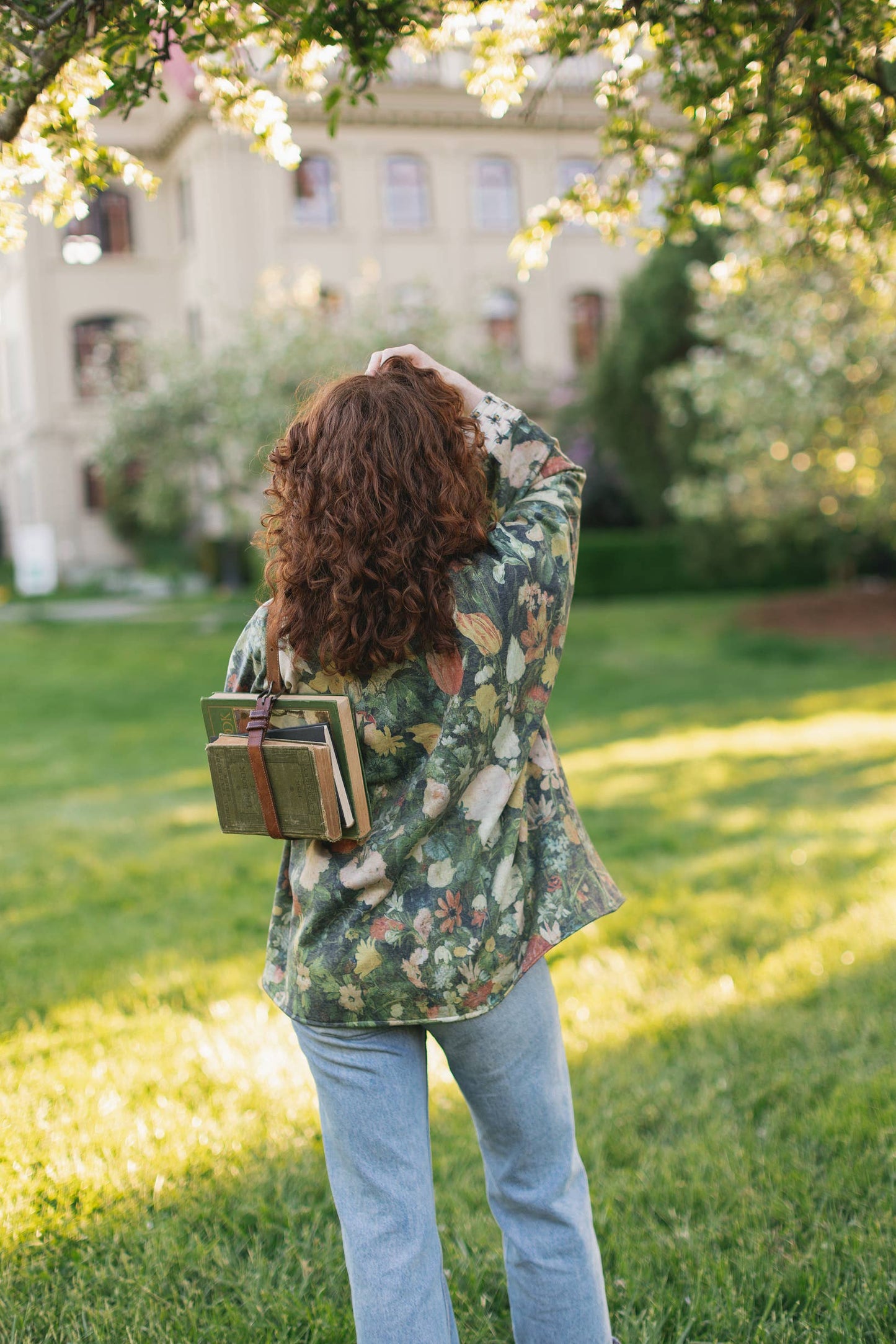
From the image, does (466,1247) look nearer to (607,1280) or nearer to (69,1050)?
(607,1280)

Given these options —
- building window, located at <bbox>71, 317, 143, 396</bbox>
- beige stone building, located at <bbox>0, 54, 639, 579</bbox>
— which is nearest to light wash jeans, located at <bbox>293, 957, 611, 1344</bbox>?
beige stone building, located at <bbox>0, 54, 639, 579</bbox>

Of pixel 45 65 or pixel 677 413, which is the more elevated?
pixel 677 413

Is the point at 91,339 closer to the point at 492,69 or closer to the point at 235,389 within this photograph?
the point at 235,389

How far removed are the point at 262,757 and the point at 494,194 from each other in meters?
28.2

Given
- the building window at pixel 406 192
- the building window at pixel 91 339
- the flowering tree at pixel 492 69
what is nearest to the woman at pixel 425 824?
the flowering tree at pixel 492 69

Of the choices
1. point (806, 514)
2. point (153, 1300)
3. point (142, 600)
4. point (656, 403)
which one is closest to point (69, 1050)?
point (153, 1300)

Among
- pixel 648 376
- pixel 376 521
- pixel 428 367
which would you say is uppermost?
pixel 648 376

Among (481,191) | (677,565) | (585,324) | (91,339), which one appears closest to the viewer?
(677,565)

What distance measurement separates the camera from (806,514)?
16406mm

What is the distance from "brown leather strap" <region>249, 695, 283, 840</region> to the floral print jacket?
0.28ft

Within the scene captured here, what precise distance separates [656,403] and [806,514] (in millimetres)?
5805

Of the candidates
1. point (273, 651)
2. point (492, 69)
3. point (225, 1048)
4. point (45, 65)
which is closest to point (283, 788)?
point (273, 651)

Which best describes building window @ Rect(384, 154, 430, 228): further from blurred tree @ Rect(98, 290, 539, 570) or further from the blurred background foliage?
blurred tree @ Rect(98, 290, 539, 570)

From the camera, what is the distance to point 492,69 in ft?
9.85
